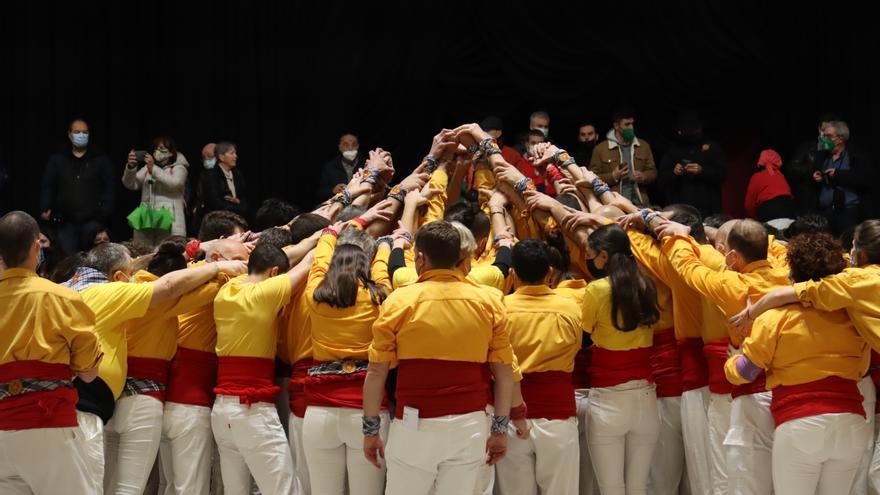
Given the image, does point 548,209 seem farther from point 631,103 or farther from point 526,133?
point 631,103

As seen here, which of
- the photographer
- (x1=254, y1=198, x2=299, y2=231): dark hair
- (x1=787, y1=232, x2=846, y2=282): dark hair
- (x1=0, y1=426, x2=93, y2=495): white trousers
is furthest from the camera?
the photographer

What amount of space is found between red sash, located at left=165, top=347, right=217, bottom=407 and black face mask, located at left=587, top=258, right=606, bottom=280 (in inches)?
79.6

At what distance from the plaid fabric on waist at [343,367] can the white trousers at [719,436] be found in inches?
68.2

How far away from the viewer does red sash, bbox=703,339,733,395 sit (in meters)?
5.10

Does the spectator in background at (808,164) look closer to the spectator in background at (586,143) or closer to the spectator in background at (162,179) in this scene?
the spectator in background at (586,143)

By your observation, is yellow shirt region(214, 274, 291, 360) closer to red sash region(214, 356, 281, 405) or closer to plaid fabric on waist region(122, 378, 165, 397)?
red sash region(214, 356, 281, 405)

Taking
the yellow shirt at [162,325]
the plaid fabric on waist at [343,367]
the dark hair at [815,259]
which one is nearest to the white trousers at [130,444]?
the yellow shirt at [162,325]

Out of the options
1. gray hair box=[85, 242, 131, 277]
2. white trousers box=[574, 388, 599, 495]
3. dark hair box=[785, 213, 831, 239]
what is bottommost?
white trousers box=[574, 388, 599, 495]

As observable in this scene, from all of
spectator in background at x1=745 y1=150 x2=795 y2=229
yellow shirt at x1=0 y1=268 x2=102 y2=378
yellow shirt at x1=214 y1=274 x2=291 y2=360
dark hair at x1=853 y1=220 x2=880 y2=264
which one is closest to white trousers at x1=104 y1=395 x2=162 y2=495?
yellow shirt at x1=214 y1=274 x2=291 y2=360

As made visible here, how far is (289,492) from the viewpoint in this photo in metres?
5.07

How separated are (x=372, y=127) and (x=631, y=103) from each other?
257 cm

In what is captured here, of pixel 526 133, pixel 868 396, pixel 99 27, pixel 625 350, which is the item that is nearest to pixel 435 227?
pixel 625 350

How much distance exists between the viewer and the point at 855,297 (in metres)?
4.39

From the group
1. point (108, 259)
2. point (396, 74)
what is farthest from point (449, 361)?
point (396, 74)
